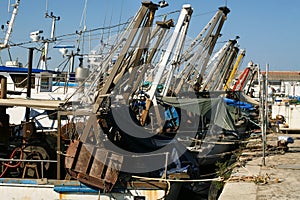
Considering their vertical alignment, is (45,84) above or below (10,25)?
below

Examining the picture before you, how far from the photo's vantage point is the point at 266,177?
9750mm

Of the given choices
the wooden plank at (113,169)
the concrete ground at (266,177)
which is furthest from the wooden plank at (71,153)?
the concrete ground at (266,177)

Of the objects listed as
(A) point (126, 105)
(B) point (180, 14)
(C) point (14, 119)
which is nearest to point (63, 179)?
(A) point (126, 105)

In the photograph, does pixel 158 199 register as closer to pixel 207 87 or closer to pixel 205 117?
pixel 205 117

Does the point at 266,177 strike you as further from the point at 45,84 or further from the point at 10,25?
the point at 10,25

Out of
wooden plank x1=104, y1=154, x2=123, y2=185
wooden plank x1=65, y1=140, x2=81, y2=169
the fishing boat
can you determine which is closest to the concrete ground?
the fishing boat

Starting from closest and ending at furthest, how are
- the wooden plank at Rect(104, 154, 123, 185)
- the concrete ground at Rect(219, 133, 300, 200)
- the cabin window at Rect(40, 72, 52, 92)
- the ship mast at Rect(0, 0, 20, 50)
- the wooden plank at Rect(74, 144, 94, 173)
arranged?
the concrete ground at Rect(219, 133, 300, 200), the wooden plank at Rect(104, 154, 123, 185), the wooden plank at Rect(74, 144, 94, 173), the cabin window at Rect(40, 72, 52, 92), the ship mast at Rect(0, 0, 20, 50)

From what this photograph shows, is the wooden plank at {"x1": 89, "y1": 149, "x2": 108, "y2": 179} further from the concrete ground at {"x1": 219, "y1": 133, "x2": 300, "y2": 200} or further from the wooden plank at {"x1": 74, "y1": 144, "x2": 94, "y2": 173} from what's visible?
the concrete ground at {"x1": 219, "y1": 133, "x2": 300, "y2": 200}

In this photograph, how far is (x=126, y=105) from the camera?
448 inches

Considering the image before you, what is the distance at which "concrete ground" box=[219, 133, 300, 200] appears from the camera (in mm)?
8539

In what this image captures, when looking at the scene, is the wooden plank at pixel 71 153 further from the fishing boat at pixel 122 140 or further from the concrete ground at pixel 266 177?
the concrete ground at pixel 266 177

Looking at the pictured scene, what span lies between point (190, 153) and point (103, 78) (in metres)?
3.39

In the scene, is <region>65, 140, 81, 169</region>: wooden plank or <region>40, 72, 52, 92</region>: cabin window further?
<region>40, 72, 52, 92</region>: cabin window

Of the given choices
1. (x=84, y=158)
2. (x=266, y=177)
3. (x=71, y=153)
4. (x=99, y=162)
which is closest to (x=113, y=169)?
(x=99, y=162)
